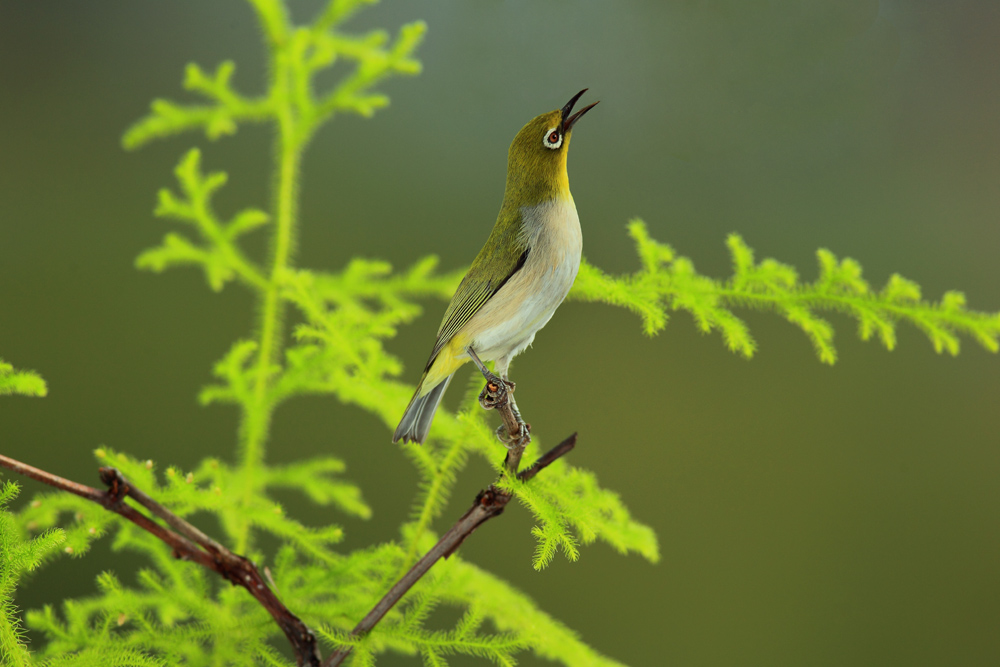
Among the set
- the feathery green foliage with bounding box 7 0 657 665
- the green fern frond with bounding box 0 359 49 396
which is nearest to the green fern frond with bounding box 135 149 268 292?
the feathery green foliage with bounding box 7 0 657 665

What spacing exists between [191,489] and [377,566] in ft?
0.95

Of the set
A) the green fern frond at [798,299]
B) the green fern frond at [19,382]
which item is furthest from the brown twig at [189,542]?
the green fern frond at [798,299]

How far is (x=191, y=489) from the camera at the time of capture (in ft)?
3.22

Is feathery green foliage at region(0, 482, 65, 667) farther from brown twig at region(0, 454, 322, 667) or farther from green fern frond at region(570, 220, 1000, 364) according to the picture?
green fern frond at region(570, 220, 1000, 364)

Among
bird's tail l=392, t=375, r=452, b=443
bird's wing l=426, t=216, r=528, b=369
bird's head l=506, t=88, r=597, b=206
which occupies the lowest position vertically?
bird's tail l=392, t=375, r=452, b=443

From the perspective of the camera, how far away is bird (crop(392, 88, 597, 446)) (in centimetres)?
93

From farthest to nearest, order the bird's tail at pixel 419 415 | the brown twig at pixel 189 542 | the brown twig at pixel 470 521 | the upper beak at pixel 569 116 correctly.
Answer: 1. the bird's tail at pixel 419 415
2. the upper beak at pixel 569 116
3. the brown twig at pixel 470 521
4. the brown twig at pixel 189 542

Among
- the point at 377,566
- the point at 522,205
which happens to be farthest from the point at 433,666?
the point at 522,205

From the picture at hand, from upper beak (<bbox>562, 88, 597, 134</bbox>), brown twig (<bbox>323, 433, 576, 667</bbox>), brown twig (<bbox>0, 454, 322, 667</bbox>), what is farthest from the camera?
upper beak (<bbox>562, 88, 597, 134</bbox>)

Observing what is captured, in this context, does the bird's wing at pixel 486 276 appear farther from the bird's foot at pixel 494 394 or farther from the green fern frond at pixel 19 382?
the green fern frond at pixel 19 382

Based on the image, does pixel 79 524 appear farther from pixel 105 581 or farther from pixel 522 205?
pixel 522 205

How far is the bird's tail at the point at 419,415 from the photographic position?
3.36 feet

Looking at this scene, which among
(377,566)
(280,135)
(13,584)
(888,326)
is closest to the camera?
(13,584)

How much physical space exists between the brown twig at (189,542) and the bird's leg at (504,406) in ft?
1.01
